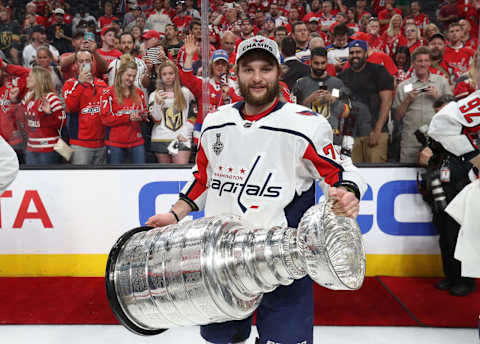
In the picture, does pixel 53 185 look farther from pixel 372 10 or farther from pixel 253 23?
pixel 372 10

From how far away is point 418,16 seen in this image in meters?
4.09

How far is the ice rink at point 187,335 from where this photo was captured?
286 centimetres

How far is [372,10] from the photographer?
4.05m

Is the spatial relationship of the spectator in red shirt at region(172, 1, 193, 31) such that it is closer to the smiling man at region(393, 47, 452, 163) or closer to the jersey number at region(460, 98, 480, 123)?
the smiling man at region(393, 47, 452, 163)

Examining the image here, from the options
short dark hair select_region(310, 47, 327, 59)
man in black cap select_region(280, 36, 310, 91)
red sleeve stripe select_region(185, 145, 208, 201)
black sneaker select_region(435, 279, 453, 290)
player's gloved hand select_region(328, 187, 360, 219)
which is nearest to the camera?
player's gloved hand select_region(328, 187, 360, 219)

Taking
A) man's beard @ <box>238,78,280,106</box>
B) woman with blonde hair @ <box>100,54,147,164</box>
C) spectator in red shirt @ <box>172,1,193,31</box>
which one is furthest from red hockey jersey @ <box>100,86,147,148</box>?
man's beard @ <box>238,78,280,106</box>

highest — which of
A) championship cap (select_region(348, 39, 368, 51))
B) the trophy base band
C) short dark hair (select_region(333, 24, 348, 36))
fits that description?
short dark hair (select_region(333, 24, 348, 36))

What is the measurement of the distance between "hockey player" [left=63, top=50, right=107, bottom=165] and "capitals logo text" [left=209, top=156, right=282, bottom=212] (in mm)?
2557

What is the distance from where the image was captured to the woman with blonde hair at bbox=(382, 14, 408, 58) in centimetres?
401

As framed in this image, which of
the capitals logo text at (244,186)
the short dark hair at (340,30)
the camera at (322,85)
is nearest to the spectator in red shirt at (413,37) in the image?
the short dark hair at (340,30)

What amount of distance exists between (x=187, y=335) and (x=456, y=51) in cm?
318

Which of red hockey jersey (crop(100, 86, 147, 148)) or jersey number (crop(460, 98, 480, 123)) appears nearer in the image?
jersey number (crop(460, 98, 480, 123))

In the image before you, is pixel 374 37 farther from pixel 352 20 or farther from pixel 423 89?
pixel 423 89

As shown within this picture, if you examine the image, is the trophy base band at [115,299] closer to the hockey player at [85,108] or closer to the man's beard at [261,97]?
the man's beard at [261,97]
